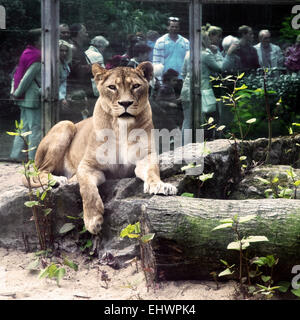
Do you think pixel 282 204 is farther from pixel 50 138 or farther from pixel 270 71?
pixel 270 71

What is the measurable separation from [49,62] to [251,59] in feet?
10.3

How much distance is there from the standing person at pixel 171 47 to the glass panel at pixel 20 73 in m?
1.83

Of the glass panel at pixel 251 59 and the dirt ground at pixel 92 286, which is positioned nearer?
the dirt ground at pixel 92 286

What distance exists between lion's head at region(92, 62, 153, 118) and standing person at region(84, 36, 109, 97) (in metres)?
2.78

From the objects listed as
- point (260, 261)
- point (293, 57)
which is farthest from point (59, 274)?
point (293, 57)

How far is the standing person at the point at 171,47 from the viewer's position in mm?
7836

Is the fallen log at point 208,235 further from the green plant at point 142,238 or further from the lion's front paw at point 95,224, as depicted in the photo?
the lion's front paw at point 95,224

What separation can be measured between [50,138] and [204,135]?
3.03 metres

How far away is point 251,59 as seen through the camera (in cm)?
805

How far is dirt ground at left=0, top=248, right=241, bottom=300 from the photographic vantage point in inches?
145

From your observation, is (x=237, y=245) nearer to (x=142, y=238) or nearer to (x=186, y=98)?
(x=142, y=238)

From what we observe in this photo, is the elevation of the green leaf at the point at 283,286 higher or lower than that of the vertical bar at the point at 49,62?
lower

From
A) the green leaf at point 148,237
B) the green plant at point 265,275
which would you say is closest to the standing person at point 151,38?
the green leaf at point 148,237

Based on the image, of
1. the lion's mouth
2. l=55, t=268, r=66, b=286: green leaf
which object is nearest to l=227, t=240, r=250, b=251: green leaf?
l=55, t=268, r=66, b=286: green leaf
